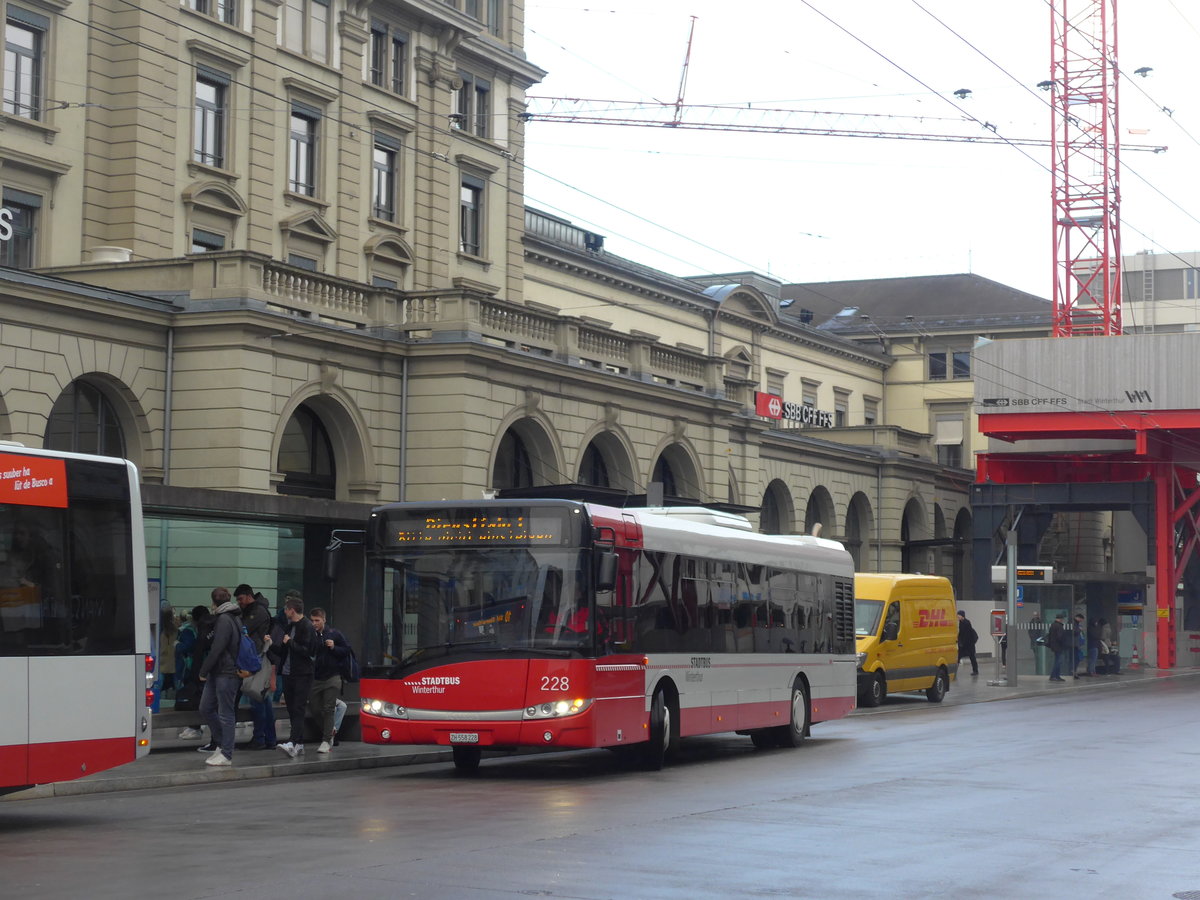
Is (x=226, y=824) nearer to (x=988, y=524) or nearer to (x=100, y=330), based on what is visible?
(x=100, y=330)

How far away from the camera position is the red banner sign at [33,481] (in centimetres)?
1257

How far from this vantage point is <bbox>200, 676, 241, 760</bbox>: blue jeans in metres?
17.4

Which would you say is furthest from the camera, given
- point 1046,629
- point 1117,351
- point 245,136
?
point 1117,351

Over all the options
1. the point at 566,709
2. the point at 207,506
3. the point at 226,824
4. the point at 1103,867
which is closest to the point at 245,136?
the point at 207,506

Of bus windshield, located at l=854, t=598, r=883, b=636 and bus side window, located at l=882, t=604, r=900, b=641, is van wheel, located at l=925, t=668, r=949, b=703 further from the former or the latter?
bus windshield, located at l=854, t=598, r=883, b=636

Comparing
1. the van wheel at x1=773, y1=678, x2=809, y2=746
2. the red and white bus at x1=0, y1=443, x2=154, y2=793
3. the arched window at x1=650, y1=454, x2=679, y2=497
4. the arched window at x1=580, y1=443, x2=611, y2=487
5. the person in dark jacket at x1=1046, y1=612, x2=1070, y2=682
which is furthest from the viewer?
the person in dark jacket at x1=1046, y1=612, x2=1070, y2=682

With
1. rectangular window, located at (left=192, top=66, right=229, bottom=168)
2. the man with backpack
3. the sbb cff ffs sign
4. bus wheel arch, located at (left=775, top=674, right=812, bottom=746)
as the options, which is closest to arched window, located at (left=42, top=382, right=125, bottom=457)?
rectangular window, located at (left=192, top=66, right=229, bottom=168)

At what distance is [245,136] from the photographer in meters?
37.6

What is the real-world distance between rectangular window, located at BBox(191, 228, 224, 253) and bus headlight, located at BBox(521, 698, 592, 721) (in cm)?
2168

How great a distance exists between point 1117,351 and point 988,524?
770 cm

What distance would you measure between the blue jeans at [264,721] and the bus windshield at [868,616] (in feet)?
49.4

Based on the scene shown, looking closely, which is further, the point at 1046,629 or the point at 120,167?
the point at 1046,629

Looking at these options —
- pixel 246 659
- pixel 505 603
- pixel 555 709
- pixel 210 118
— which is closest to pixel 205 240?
pixel 210 118

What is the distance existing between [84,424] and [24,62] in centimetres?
762
